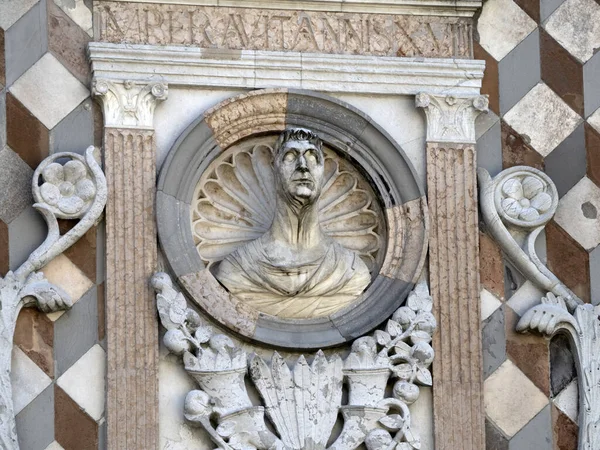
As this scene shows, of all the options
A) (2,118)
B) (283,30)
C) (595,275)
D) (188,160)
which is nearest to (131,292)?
(188,160)

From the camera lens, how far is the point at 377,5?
13852 mm

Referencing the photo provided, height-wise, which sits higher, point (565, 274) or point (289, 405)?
point (565, 274)

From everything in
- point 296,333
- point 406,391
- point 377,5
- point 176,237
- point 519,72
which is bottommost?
point 406,391

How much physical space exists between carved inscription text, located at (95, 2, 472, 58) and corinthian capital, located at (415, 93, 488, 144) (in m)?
0.32

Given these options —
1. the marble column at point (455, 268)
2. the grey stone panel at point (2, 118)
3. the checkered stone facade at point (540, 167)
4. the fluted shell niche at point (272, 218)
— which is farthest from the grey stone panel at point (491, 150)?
the grey stone panel at point (2, 118)

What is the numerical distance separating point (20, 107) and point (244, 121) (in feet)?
4.35

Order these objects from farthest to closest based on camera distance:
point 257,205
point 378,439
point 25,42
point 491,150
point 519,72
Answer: point 519,72
point 491,150
point 257,205
point 25,42
point 378,439

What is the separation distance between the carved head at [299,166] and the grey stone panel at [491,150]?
1.07 m

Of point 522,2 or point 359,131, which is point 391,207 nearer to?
point 359,131

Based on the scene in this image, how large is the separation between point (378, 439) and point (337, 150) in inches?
71.5

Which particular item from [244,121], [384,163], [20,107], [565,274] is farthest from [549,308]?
[20,107]

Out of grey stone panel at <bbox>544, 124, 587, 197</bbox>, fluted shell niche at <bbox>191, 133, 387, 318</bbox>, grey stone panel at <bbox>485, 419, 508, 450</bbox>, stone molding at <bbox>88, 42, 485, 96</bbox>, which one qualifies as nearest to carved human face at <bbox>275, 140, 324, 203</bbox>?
fluted shell niche at <bbox>191, 133, 387, 318</bbox>

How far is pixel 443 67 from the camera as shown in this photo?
542 inches

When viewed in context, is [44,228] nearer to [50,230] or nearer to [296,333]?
[50,230]
